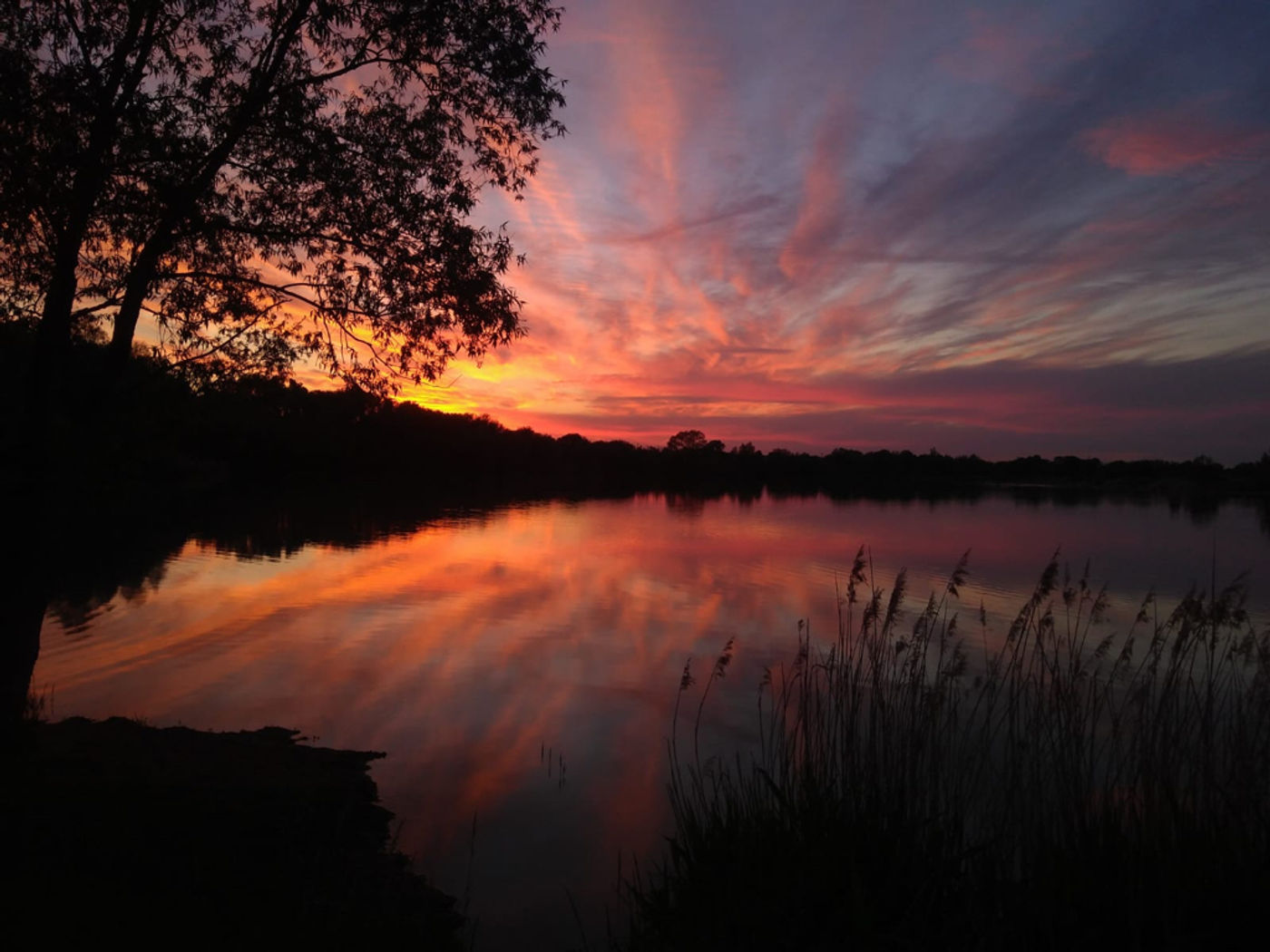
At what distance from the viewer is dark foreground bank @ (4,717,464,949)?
429cm

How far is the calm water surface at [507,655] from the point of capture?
7488 millimetres

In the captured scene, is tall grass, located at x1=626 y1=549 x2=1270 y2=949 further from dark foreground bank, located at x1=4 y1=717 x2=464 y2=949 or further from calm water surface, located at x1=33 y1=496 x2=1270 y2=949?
calm water surface, located at x1=33 y1=496 x2=1270 y2=949

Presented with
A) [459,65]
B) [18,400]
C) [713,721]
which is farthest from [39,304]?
[713,721]

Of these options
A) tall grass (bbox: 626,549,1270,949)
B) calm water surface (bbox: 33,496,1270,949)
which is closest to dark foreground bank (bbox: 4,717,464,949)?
calm water surface (bbox: 33,496,1270,949)

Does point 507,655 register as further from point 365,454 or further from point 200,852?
point 365,454

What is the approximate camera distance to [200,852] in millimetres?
5312

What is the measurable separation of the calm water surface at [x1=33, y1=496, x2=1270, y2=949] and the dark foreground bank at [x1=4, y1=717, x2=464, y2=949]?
0.66 m

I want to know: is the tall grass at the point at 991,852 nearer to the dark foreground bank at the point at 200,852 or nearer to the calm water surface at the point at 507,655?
the dark foreground bank at the point at 200,852

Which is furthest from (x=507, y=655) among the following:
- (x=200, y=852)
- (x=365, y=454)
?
(x=365, y=454)

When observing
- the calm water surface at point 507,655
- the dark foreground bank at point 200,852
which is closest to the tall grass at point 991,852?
the dark foreground bank at point 200,852

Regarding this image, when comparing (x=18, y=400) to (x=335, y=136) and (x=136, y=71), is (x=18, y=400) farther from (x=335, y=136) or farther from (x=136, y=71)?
(x=335, y=136)

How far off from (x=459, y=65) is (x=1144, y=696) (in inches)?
318

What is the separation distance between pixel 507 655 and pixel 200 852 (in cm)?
944

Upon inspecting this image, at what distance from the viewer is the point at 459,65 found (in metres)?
8.00
